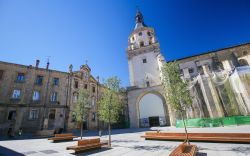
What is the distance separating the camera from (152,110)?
108 ft

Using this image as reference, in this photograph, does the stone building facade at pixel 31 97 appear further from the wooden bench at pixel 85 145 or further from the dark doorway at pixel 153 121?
the dark doorway at pixel 153 121

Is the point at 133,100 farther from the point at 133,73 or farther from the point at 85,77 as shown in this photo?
the point at 85,77

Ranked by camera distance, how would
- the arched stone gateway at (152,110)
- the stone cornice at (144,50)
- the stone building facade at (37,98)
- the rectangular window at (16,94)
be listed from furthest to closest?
the stone cornice at (144,50) < the arched stone gateway at (152,110) < the rectangular window at (16,94) < the stone building facade at (37,98)

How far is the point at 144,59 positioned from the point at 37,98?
92.9 feet

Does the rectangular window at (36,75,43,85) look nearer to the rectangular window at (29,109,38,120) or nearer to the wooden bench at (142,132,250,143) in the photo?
the rectangular window at (29,109,38,120)

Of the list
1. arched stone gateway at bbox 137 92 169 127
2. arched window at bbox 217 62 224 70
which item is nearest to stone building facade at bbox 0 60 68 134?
arched stone gateway at bbox 137 92 169 127

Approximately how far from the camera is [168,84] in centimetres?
1151

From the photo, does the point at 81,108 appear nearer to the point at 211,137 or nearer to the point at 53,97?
the point at 211,137

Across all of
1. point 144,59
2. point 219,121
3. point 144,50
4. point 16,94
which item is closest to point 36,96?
point 16,94

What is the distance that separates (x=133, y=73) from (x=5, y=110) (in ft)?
95.7

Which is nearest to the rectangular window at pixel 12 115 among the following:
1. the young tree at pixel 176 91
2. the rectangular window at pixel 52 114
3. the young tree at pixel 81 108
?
the rectangular window at pixel 52 114

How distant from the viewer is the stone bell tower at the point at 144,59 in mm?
36250

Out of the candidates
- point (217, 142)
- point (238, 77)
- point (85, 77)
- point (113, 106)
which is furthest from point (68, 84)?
point (238, 77)

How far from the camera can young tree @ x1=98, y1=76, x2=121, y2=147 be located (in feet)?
39.8
